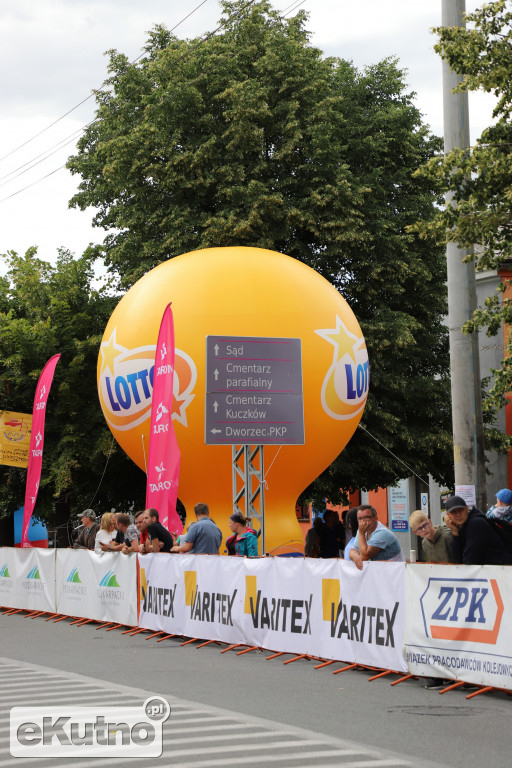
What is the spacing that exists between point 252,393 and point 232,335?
246cm

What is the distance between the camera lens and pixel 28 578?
760 inches

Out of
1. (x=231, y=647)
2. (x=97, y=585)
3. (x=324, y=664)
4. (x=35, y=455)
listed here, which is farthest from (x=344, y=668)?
(x=35, y=455)

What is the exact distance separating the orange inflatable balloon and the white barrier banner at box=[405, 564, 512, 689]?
833 cm

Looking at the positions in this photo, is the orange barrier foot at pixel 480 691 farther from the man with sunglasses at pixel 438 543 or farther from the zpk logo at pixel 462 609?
the man with sunglasses at pixel 438 543

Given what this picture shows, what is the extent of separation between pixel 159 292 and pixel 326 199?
7.76 meters

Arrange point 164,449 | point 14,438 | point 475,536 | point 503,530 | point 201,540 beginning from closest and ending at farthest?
1. point 475,536
2. point 503,530
3. point 201,540
4. point 164,449
5. point 14,438

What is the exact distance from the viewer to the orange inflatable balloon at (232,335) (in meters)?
18.7

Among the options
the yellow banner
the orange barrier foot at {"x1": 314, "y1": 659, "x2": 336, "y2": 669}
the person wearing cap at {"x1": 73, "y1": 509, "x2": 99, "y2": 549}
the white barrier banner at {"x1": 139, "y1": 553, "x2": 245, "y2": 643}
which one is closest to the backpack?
the orange barrier foot at {"x1": 314, "y1": 659, "x2": 336, "y2": 669}

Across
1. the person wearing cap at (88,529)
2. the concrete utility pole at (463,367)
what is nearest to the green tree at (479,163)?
the concrete utility pole at (463,367)

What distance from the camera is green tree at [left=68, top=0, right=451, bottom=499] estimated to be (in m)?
26.1

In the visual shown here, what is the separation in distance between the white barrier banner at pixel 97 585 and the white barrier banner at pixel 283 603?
0.43 metres

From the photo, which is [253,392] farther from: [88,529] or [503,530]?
[503,530]

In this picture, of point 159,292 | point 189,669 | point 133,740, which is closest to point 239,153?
point 159,292

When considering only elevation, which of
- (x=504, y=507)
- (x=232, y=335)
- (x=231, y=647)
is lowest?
(x=231, y=647)
